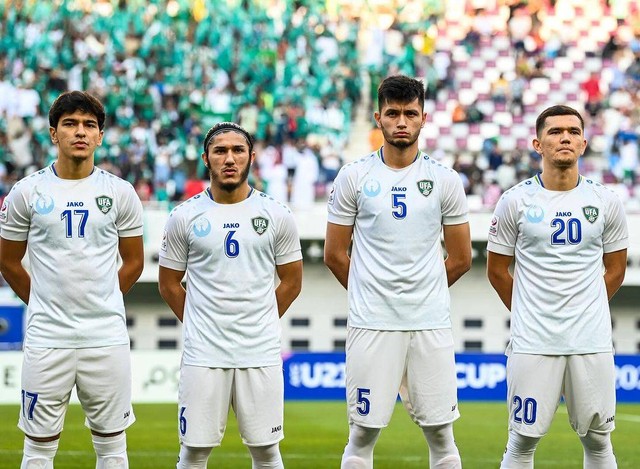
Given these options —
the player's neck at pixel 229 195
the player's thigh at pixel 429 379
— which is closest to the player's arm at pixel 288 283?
the player's neck at pixel 229 195

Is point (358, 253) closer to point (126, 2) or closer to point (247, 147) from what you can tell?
point (247, 147)

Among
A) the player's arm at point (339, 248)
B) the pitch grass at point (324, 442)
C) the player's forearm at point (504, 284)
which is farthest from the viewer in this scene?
the pitch grass at point (324, 442)

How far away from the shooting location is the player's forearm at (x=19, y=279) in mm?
7016

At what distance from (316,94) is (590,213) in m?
17.7

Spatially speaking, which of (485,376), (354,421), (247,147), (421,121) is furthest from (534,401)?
(485,376)

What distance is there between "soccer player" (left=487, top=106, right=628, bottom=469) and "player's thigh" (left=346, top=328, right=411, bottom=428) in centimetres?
68

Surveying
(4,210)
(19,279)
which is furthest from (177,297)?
(4,210)

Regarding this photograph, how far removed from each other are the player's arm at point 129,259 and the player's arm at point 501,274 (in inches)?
78.6

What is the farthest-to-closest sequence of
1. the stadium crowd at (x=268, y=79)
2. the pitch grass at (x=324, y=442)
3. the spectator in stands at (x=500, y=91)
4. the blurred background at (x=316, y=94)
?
the spectator in stands at (x=500, y=91) < the stadium crowd at (x=268, y=79) < the blurred background at (x=316, y=94) < the pitch grass at (x=324, y=442)

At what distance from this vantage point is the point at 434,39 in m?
26.8

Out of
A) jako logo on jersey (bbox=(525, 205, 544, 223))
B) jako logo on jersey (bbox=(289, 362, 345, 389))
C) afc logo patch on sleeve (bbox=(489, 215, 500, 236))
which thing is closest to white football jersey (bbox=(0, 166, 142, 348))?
afc logo patch on sleeve (bbox=(489, 215, 500, 236))

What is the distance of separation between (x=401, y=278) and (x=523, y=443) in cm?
116

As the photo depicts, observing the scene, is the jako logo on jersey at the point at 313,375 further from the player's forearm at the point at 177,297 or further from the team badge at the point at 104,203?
the team badge at the point at 104,203

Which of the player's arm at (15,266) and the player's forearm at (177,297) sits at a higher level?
the player's arm at (15,266)
